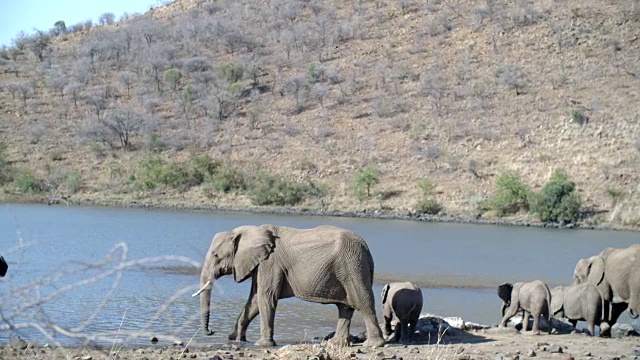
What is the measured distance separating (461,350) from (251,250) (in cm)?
342

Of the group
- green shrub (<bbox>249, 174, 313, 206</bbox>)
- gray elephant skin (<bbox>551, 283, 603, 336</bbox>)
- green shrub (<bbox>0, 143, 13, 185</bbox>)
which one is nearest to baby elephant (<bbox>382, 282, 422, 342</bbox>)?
gray elephant skin (<bbox>551, 283, 603, 336</bbox>)

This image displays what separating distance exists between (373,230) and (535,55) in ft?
111

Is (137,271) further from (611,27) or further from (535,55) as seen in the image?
(611,27)

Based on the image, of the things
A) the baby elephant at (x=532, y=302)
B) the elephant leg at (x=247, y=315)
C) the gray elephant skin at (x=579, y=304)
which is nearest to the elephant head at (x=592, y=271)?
the gray elephant skin at (x=579, y=304)

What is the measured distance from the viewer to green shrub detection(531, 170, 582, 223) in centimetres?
4728

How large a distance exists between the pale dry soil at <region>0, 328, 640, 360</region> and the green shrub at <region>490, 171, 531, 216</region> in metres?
34.5

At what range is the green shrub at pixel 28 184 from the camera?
53.7 metres

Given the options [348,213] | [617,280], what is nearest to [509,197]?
[348,213]

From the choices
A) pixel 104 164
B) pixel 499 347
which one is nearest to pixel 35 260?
pixel 499 347

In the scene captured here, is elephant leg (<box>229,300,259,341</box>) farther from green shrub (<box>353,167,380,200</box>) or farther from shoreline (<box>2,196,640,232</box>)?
green shrub (<box>353,167,380,200</box>)

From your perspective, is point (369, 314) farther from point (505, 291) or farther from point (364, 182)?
point (364, 182)

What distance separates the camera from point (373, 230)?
135 ft

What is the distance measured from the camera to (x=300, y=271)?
1388 centimetres

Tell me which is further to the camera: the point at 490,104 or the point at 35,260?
the point at 490,104
